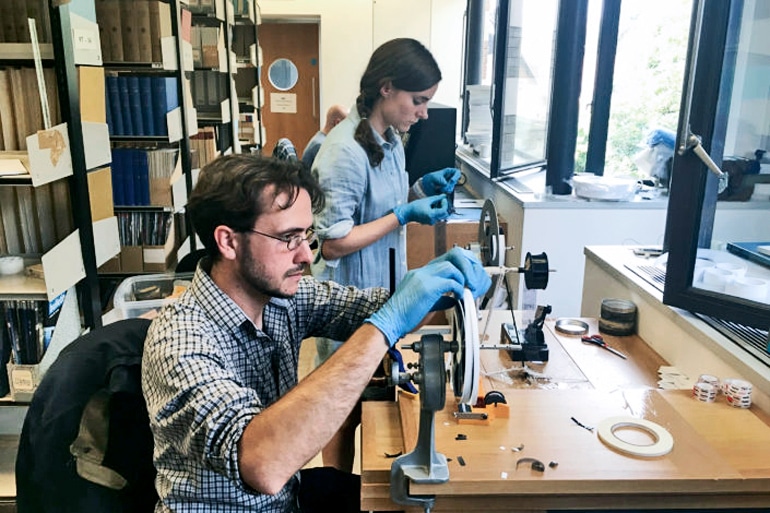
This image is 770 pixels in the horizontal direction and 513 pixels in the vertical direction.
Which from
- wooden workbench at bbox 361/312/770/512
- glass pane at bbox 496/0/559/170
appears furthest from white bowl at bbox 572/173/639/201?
wooden workbench at bbox 361/312/770/512

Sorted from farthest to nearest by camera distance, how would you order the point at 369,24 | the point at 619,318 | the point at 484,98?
the point at 369,24 < the point at 484,98 < the point at 619,318

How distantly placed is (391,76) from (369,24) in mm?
4057

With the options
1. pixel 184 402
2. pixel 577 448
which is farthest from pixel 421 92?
pixel 184 402

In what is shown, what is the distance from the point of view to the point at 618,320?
1837mm

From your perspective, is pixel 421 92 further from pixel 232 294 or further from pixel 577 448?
pixel 577 448

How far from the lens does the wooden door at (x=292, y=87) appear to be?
6.13 m

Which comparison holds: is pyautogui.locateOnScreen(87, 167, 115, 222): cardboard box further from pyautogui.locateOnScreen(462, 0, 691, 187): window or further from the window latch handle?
pyautogui.locateOnScreen(462, 0, 691, 187): window

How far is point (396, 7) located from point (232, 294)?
16.3ft

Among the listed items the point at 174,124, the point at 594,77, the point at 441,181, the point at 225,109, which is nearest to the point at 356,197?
the point at 441,181

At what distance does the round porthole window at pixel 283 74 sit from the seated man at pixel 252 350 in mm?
5211

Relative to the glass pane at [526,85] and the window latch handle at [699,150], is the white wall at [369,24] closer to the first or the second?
the glass pane at [526,85]

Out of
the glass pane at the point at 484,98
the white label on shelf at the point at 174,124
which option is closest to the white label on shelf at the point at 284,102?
the glass pane at the point at 484,98

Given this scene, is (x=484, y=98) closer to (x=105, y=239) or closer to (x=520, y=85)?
(x=520, y=85)

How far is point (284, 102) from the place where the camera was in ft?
20.7
